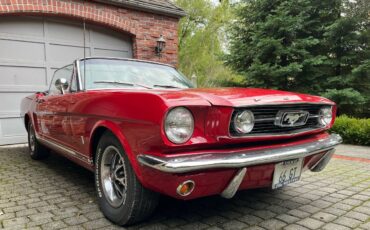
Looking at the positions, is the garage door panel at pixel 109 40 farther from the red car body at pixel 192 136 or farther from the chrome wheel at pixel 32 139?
the red car body at pixel 192 136

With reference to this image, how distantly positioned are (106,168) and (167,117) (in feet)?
3.37

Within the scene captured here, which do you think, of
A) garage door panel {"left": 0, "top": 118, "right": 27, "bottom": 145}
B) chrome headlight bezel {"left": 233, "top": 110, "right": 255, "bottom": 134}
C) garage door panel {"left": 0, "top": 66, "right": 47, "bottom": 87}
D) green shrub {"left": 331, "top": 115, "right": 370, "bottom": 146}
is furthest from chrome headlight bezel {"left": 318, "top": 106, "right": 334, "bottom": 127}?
garage door panel {"left": 0, "top": 118, "right": 27, "bottom": 145}

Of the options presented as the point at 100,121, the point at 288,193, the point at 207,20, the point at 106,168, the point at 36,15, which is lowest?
the point at 288,193

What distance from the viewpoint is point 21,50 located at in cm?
671

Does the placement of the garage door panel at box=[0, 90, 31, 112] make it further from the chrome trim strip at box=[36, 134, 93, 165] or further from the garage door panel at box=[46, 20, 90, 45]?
the chrome trim strip at box=[36, 134, 93, 165]

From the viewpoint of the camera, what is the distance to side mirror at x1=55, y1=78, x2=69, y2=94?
331 cm

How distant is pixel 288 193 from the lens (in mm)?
3256

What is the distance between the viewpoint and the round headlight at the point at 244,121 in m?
2.10

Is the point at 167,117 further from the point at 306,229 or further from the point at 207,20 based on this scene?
the point at 207,20

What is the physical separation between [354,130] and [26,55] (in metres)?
7.62

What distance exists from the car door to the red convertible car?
0.81 feet

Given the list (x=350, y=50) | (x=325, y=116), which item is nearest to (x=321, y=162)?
(x=325, y=116)

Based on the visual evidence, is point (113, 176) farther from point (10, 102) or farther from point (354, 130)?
point (354, 130)

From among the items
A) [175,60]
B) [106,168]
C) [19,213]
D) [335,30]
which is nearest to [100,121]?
[106,168]
